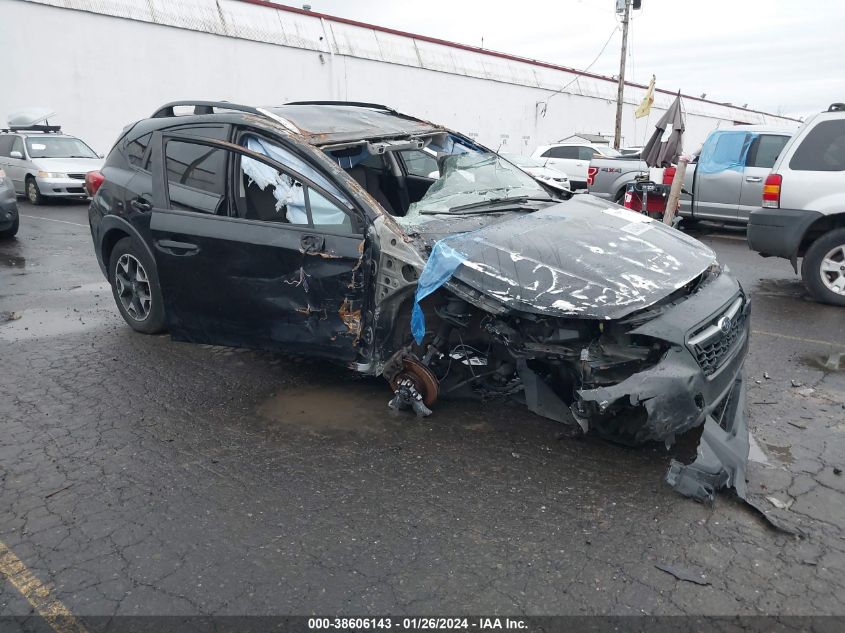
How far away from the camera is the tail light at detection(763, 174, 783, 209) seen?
700cm

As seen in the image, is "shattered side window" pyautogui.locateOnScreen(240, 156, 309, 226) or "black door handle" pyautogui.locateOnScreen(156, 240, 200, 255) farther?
"black door handle" pyautogui.locateOnScreen(156, 240, 200, 255)

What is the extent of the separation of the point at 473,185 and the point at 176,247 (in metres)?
2.16

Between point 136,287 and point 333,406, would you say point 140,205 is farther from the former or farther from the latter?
point 333,406

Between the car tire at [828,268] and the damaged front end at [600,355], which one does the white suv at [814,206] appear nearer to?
the car tire at [828,268]

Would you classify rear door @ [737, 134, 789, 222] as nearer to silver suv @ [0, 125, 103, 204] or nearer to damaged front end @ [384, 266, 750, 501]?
damaged front end @ [384, 266, 750, 501]

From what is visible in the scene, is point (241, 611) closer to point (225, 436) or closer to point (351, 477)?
point (351, 477)

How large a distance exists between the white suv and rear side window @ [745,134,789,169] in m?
3.44

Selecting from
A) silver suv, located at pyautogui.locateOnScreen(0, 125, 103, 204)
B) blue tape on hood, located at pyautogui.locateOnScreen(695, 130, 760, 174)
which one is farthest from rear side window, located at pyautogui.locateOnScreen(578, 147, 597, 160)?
silver suv, located at pyautogui.locateOnScreen(0, 125, 103, 204)

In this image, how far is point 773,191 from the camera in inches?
276

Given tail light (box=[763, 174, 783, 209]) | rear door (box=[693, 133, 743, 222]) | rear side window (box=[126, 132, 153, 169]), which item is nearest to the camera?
rear side window (box=[126, 132, 153, 169])

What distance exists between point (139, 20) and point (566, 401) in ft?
72.4

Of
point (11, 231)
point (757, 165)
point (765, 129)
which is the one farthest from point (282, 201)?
point (765, 129)

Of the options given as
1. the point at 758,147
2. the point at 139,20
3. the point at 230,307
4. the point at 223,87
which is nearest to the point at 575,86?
the point at 223,87

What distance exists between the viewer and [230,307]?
14.8 ft
